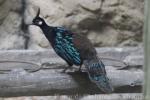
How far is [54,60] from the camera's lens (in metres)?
1.59

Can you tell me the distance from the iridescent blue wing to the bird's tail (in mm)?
40

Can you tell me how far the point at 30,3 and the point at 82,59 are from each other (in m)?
1.10

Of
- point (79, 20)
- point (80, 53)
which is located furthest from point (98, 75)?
point (79, 20)

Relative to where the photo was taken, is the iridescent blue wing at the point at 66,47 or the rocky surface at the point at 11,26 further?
the rocky surface at the point at 11,26

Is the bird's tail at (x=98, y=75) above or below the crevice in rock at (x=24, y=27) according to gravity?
above

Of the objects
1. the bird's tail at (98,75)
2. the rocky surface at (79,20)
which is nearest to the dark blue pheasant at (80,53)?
the bird's tail at (98,75)

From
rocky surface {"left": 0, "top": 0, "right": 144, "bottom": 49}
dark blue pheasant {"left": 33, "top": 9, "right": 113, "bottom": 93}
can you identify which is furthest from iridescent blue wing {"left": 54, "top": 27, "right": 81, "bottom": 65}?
rocky surface {"left": 0, "top": 0, "right": 144, "bottom": 49}

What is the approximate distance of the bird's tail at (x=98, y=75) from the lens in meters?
→ 1.19

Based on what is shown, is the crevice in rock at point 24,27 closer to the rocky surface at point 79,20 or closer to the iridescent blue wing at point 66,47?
the rocky surface at point 79,20

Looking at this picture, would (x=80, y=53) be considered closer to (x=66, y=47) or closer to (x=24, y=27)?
(x=66, y=47)

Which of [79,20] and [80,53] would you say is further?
[79,20]

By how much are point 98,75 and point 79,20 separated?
3.55 ft

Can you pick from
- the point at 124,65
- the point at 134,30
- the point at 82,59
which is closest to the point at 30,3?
the point at 134,30

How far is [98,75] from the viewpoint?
121 centimetres
